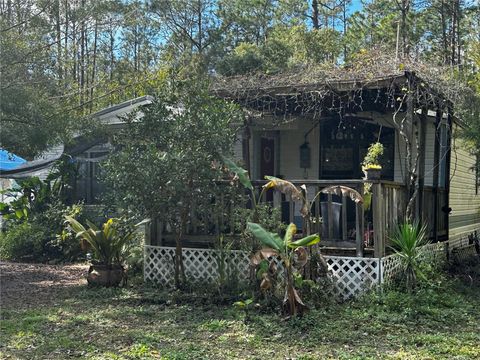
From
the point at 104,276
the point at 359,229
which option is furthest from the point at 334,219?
the point at 104,276

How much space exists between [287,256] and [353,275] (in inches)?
59.8

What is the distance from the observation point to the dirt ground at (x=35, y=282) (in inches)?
310

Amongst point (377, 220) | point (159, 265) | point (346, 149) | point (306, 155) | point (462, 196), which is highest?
point (346, 149)

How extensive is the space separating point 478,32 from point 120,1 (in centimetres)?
729

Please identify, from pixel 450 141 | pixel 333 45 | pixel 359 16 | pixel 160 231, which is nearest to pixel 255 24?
pixel 359 16

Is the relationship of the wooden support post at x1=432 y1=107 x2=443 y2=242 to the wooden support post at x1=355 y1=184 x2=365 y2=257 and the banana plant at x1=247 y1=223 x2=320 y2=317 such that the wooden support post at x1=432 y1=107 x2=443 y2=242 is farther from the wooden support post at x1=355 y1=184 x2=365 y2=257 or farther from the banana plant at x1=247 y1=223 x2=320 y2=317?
the banana plant at x1=247 y1=223 x2=320 y2=317

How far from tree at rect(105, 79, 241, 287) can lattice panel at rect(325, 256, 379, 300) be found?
6.78 ft

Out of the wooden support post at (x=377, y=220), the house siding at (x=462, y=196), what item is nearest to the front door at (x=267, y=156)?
the house siding at (x=462, y=196)

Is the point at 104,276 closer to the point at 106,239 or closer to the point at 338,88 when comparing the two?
the point at 106,239

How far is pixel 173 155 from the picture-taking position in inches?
279

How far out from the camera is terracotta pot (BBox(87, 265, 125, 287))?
8.35 metres

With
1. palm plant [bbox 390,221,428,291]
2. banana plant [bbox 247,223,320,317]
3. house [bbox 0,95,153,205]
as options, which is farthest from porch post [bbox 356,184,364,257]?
house [bbox 0,95,153,205]

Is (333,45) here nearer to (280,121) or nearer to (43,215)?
(280,121)

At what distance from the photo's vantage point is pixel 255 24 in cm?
3222
